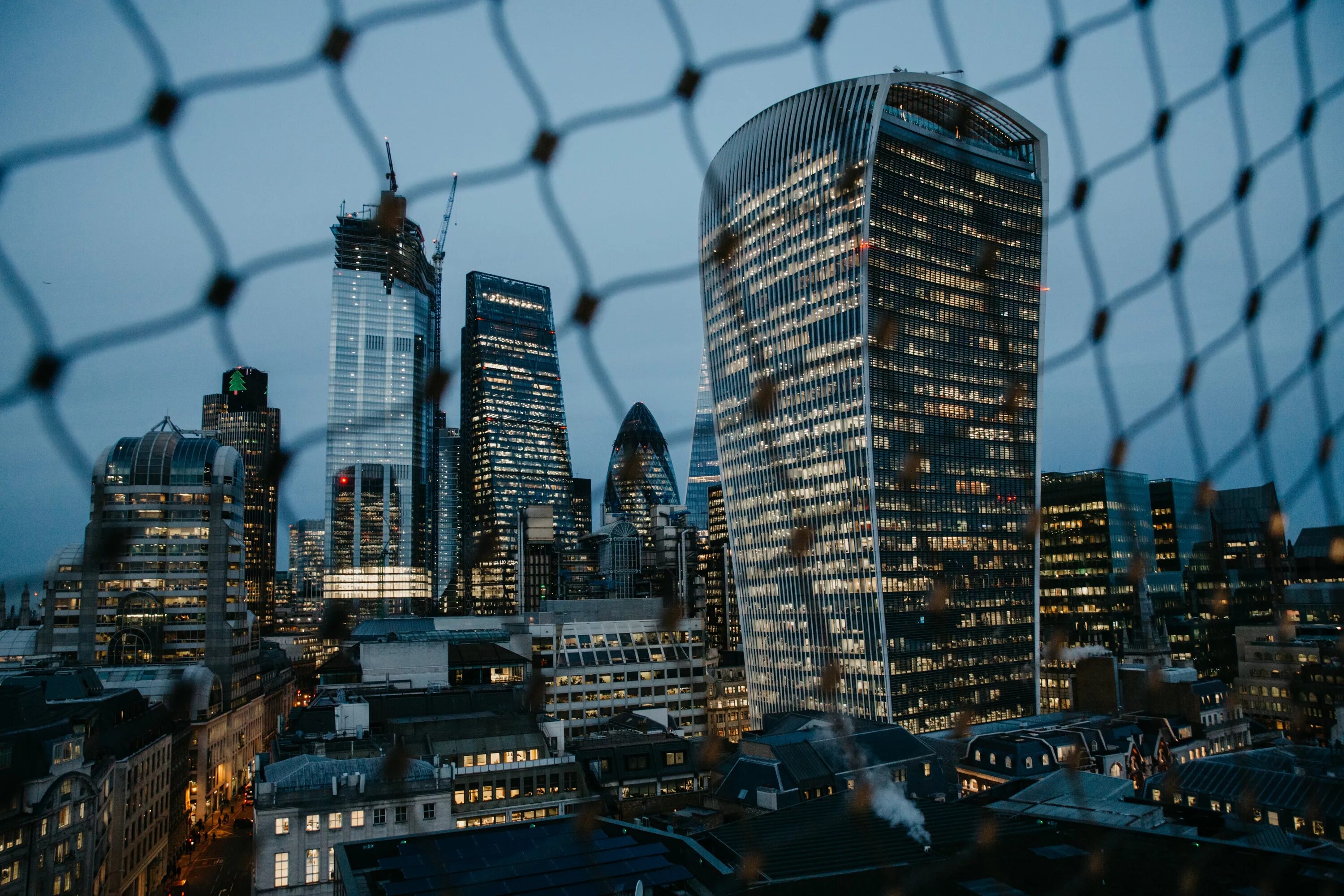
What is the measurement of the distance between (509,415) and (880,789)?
184ft

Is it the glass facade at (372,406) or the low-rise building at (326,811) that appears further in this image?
the glass facade at (372,406)

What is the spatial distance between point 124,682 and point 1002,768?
17318 millimetres

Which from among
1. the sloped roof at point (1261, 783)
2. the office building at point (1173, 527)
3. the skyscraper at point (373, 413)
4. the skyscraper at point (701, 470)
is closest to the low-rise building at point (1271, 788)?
the sloped roof at point (1261, 783)

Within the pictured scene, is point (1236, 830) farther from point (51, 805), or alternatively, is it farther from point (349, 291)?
point (349, 291)

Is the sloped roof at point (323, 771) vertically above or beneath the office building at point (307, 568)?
beneath

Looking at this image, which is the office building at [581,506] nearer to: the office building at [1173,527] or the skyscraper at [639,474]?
the skyscraper at [639,474]

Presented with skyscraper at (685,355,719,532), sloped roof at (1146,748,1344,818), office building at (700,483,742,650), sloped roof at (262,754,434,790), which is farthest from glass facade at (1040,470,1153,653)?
skyscraper at (685,355,719,532)

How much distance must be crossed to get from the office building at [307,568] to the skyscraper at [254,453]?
2338mm

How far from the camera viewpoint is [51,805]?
1002 cm

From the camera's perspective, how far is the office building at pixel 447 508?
81250mm

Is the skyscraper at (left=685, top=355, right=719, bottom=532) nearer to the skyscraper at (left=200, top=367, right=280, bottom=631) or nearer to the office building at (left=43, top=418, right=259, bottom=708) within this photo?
the skyscraper at (left=200, top=367, right=280, bottom=631)

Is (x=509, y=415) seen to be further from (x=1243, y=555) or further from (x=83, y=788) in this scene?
(x=83, y=788)

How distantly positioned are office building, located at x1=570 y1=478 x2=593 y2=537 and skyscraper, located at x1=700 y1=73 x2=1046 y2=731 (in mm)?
42210

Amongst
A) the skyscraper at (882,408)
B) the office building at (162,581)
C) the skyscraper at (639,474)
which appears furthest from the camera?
the skyscraper at (882,408)
